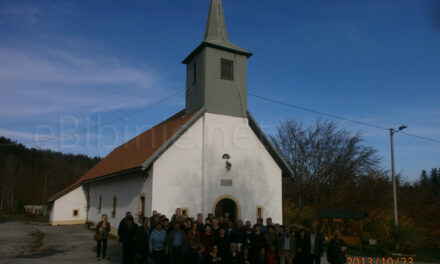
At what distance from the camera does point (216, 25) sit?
1975 centimetres

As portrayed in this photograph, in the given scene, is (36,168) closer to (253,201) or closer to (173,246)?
(253,201)

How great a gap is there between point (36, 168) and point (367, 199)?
A: 65918 millimetres

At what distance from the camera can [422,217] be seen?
26.5 metres

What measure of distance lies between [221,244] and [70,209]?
854 inches

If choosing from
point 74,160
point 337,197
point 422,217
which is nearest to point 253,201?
point 337,197

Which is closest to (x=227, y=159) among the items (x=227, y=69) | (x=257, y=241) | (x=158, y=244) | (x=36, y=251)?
(x=227, y=69)

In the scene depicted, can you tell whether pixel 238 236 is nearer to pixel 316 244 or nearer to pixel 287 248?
pixel 287 248

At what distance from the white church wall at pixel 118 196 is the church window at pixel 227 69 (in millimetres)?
6815

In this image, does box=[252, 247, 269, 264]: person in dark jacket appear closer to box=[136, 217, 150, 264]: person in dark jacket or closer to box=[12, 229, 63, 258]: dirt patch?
box=[136, 217, 150, 264]: person in dark jacket

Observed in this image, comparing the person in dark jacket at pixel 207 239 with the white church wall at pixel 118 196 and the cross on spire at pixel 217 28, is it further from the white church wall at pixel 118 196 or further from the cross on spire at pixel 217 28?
the cross on spire at pixel 217 28

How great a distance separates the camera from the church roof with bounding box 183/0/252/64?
17938mm

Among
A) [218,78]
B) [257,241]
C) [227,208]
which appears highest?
[218,78]

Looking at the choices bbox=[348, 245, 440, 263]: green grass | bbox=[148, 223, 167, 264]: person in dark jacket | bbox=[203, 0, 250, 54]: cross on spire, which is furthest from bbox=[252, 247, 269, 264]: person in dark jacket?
bbox=[203, 0, 250, 54]: cross on spire

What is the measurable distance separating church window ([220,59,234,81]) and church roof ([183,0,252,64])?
0.69 m
